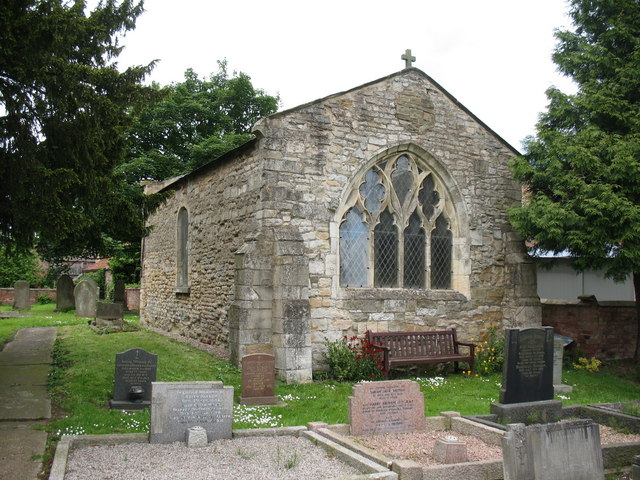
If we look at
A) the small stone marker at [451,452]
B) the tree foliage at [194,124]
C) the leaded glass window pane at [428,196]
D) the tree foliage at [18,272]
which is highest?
the tree foliage at [194,124]

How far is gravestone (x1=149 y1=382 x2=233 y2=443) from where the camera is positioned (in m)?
6.93

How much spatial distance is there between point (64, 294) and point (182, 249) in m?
10.3

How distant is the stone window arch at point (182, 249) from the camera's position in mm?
17094

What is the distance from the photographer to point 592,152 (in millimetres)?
11703

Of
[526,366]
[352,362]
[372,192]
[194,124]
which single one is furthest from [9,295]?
[526,366]

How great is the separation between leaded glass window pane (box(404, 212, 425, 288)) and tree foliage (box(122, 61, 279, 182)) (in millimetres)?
18193

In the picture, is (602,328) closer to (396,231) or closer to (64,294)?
(396,231)

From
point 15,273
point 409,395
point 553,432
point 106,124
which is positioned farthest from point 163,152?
point 553,432

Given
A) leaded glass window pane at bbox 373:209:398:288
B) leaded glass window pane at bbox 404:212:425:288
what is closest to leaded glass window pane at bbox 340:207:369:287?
leaded glass window pane at bbox 373:209:398:288

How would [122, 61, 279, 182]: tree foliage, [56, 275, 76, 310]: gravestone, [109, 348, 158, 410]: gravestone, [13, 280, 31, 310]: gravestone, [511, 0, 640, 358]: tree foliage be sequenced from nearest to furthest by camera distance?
[109, 348, 158, 410]: gravestone < [511, 0, 640, 358]: tree foliage < [56, 275, 76, 310]: gravestone < [13, 280, 31, 310]: gravestone < [122, 61, 279, 182]: tree foliage

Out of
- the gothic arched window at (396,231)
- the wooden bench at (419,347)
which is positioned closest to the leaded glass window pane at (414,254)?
the gothic arched window at (396,231)

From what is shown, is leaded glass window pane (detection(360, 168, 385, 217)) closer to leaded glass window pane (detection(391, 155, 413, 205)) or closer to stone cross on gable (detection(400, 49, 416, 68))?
leaded glass window pane (detection(391, 155, 413, 205))

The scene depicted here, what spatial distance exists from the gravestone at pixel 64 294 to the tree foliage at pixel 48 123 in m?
17.1

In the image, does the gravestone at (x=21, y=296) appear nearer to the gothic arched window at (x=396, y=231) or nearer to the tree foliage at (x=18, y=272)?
the tree foliage at (x=18, y=272)
